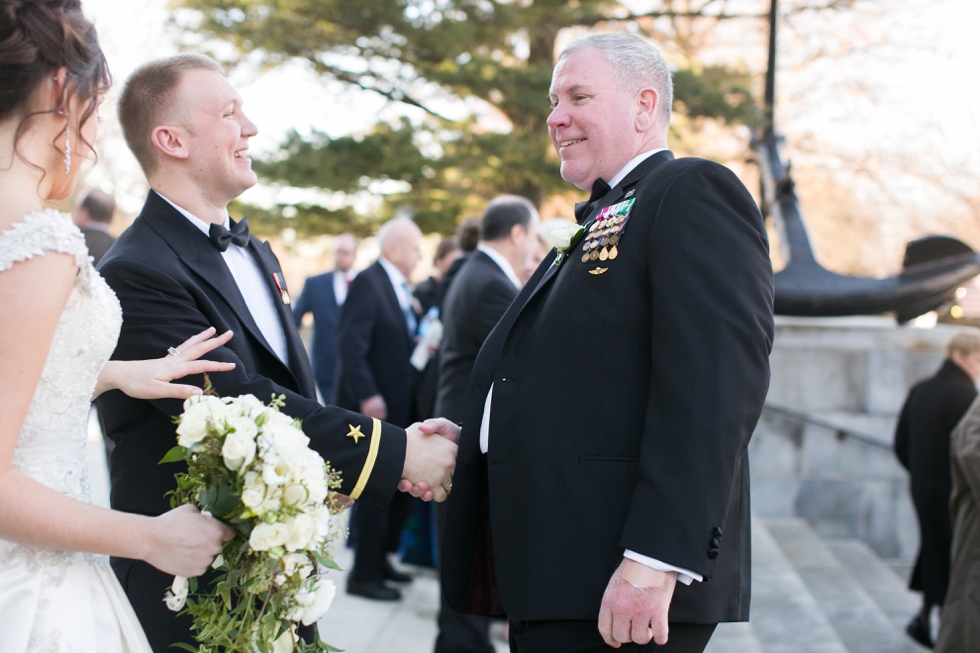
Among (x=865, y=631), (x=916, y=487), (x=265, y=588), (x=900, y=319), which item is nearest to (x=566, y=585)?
(x=265, y=588)

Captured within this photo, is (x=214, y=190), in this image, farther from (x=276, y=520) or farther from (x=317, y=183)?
(x=317, y=183)

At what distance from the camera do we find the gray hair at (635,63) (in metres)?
2.20

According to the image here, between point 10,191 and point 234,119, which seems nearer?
point 10,191

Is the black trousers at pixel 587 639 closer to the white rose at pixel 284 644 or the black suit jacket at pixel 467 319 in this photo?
the white rose at pixel 284 644

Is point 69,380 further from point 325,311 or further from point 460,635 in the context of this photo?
point 325,311

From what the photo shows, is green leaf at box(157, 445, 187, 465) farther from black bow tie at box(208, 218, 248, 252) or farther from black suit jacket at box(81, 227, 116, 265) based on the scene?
black suit jacket at box(81, 227, 116, 265)

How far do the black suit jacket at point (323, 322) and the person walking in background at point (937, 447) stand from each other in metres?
4.36

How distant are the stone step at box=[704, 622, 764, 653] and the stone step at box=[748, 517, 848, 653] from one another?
0.07ft

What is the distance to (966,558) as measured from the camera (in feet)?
15.2

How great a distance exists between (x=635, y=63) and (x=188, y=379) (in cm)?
134

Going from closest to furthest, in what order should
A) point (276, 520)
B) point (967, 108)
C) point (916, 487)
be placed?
1. point (276, 520)
2. point (916, 487)
3. point (967, 108)

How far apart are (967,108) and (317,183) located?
14701 mm

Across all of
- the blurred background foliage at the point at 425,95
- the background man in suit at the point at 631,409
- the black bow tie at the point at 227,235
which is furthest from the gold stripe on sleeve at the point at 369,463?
the blurred background foliage at the point at 425,95

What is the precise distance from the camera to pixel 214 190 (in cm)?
235
